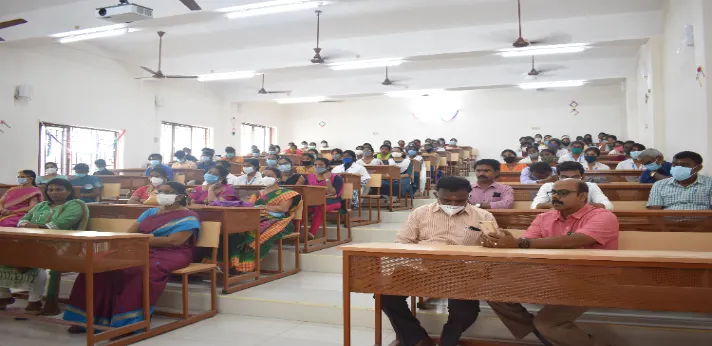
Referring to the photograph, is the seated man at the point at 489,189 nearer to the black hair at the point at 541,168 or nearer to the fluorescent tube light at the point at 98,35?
Answer: the black hair at the point at 541,168

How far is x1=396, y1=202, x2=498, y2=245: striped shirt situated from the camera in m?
3.20

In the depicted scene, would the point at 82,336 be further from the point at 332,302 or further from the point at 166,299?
the point at 332,302

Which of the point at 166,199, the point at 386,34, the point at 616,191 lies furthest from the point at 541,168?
the point at 386,34

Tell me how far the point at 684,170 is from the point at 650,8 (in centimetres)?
542

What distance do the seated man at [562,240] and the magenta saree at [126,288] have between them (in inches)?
89.9

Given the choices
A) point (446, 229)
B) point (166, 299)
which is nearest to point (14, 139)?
point (166, 299)

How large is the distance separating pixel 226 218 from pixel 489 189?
89.7 inches

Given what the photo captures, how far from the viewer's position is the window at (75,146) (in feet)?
32.5

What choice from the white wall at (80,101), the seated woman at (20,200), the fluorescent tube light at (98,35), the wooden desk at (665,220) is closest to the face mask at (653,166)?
the wooden desk at (665,220)

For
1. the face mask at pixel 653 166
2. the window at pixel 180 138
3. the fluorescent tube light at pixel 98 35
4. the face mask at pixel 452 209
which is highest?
the fluorescent tube light at pixel 98 35

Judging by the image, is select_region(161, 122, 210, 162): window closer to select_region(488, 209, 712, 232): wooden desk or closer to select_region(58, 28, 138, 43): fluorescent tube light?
select_region(58, 28, 138, 43): fluorescent tube light

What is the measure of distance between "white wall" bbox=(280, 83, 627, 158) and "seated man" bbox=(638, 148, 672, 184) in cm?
1032

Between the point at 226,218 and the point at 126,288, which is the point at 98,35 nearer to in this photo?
the point at 226,218

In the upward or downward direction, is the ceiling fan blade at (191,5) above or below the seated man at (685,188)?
above
